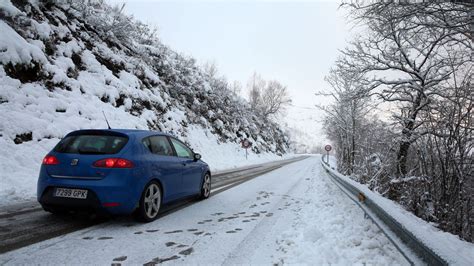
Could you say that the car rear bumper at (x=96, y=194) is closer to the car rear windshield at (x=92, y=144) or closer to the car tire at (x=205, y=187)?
the car rear windshield at (x=92, y=144)

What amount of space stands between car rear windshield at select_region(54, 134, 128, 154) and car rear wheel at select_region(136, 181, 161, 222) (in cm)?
84

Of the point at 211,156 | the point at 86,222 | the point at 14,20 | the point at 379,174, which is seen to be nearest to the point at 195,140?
the point at 211,156

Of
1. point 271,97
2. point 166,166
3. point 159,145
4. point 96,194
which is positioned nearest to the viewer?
point 96,194

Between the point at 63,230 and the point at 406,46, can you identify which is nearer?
the point at 63,230

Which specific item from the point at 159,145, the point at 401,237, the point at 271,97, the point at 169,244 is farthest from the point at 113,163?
the point at 271,97

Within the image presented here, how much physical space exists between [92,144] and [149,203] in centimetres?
133

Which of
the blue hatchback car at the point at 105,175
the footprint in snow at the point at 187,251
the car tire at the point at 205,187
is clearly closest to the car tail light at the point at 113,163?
the blue hatchback car at the point at 105,175

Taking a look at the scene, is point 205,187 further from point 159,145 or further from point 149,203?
point 149,203

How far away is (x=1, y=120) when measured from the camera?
28.6 ft

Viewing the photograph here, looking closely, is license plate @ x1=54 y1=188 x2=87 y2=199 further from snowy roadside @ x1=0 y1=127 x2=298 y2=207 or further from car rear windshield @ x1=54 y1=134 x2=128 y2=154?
snowy roadside @ x1=0 y1=127 x2=298 y2=207

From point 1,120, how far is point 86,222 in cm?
568

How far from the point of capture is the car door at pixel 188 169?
6.83 metres

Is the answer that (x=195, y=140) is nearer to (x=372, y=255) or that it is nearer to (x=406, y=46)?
(x=406, y=46)

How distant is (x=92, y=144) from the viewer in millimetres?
5125
